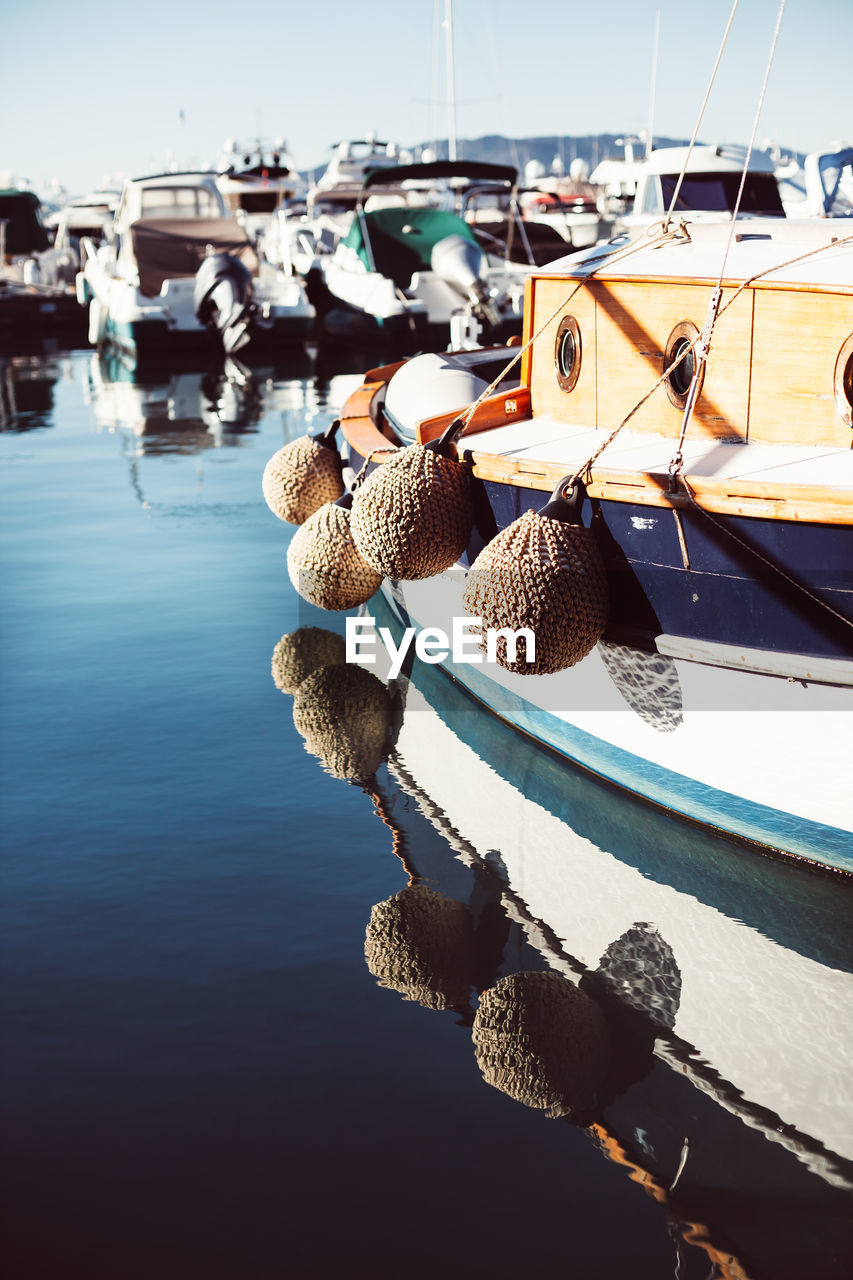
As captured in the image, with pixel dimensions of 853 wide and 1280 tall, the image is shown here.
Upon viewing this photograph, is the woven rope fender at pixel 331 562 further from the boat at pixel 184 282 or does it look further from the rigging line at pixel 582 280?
the boat at pixel 184 282

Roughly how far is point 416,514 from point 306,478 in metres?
2.33

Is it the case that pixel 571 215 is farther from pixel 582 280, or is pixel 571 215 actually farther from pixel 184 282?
pixel 582 280

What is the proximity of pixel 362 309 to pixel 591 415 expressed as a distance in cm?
1615

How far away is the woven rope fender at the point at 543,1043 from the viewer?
3275 mm

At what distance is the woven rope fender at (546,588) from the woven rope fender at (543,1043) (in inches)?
43.9

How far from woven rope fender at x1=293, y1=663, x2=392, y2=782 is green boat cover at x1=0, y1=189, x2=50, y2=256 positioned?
3319cm

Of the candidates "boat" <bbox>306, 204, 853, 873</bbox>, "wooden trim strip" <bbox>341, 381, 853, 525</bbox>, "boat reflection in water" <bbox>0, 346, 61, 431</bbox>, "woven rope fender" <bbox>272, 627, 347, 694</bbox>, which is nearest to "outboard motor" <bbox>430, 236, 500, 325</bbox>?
"boat reflection in water" <bbox>0, 346, 61, 431</bbox>

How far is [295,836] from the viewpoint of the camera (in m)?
4.67

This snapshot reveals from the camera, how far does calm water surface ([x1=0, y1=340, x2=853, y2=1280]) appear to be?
2.84 metres

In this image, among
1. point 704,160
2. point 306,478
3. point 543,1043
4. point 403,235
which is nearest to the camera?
point 543,1043

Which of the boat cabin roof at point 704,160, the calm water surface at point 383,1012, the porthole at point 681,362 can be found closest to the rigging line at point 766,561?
the porthole at point 681,362

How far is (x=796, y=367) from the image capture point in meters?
4.29

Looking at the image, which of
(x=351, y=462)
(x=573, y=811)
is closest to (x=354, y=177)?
(x=351, y=462)

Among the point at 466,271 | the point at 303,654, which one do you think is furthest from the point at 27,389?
the point at 303,654
